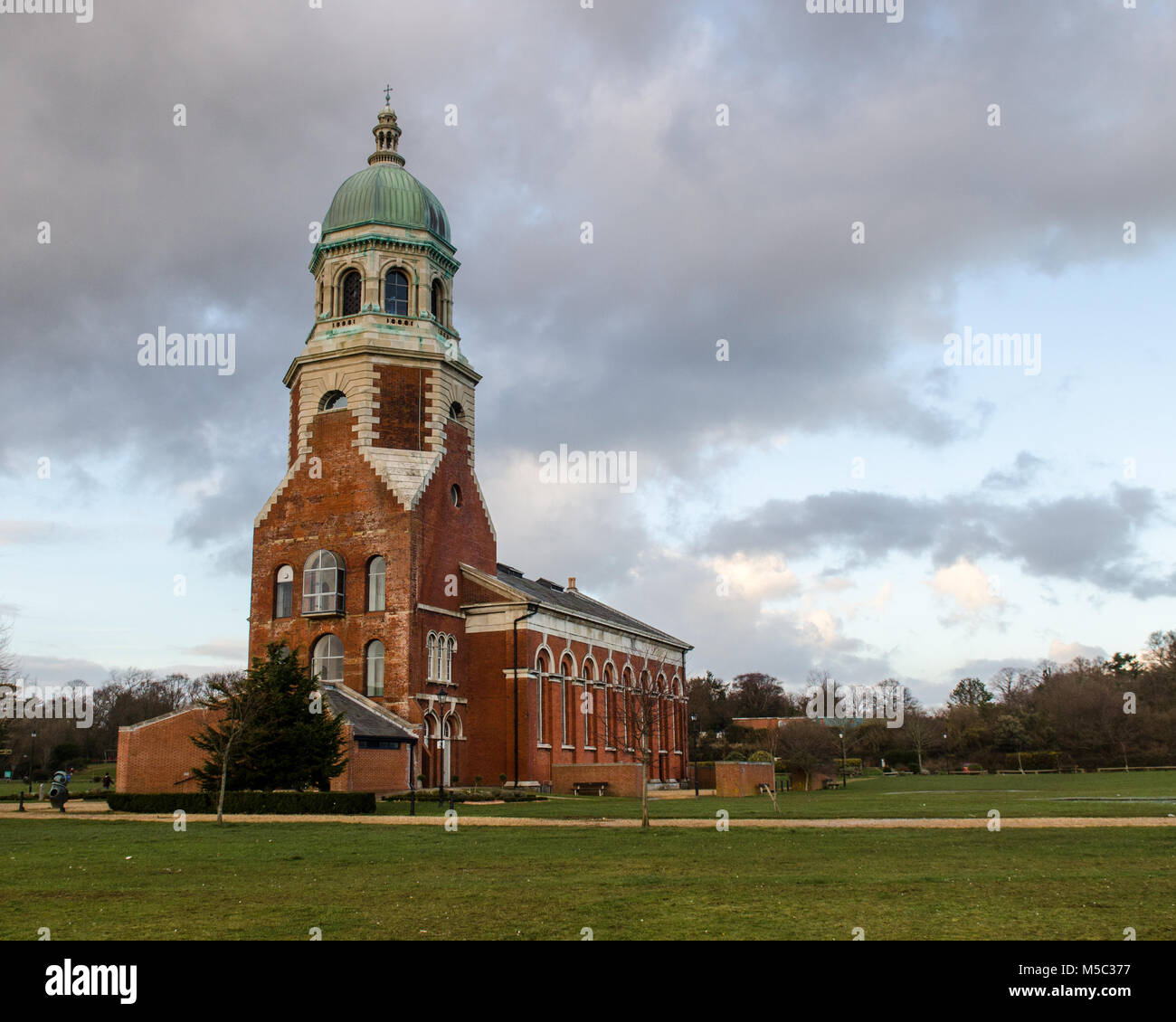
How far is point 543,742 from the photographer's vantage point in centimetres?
5191

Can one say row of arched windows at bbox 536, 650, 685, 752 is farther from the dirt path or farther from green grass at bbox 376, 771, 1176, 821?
the dirt path

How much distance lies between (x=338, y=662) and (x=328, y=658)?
58 centimetres

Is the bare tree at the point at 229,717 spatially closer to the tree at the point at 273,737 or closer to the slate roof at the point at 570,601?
the tree at the point at 273,737

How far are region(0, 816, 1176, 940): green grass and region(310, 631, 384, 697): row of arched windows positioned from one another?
2449cm

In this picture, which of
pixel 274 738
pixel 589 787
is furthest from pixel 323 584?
pixel 589 787

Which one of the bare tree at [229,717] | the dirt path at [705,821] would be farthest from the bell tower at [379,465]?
the dirt path at [705,821]

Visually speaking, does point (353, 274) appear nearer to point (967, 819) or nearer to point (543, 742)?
point (543, 742)

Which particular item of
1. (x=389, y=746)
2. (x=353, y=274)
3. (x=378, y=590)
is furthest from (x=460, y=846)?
(x=353, y=274)

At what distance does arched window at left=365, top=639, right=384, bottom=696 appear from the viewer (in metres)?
47.5

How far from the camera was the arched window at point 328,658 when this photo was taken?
4859 centimetres

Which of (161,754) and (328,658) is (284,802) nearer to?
(161,754)

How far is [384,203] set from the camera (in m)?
53.8

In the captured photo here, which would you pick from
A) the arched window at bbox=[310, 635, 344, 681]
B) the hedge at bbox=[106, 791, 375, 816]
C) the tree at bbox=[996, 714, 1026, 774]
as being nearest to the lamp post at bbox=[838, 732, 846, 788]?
the tree at bbox=[996, 714, 1026, 774]
